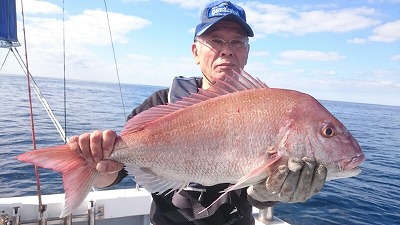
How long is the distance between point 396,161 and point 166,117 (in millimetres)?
20290

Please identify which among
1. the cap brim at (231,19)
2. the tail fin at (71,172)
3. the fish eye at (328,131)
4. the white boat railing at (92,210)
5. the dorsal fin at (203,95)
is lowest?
the white boat railing at (92,210)

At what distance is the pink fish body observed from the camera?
→ 207 cm

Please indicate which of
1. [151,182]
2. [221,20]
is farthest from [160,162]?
[221,20]

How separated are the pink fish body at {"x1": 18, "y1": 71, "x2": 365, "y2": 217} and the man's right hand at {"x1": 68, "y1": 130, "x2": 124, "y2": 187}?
1.5 inches

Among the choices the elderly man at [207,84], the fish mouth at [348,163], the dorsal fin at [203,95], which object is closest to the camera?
the fish mouth at [348,163]

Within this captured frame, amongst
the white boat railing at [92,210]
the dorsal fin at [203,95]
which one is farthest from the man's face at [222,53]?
the white boat railing at [92,210]

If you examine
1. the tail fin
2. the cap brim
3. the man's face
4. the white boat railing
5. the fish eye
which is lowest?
the white boat railing

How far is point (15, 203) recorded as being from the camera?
4.39 meters

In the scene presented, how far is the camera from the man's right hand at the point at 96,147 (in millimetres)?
2184

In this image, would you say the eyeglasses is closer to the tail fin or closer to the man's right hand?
the man's right hand

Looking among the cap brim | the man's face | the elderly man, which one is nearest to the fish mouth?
the elderly man

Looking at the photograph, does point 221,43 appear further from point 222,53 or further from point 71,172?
point 71,172

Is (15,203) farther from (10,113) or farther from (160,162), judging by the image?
(10,113)

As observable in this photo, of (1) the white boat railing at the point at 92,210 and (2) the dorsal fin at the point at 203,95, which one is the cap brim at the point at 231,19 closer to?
(2) the dorsal fin at the point at 203,95
